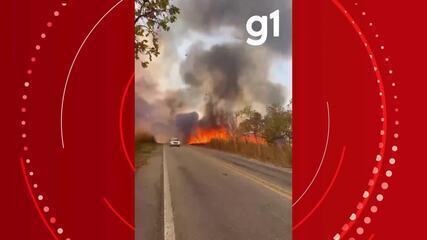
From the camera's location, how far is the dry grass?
759cm

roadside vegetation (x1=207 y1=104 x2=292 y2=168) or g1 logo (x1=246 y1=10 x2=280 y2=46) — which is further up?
g1 logo (x1=246 y1=10 x2=280 y2=46)

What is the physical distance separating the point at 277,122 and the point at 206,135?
96 centimetres

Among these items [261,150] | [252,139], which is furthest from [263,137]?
[261,150]

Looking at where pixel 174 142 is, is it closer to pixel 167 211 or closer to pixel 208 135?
pixel 208 135

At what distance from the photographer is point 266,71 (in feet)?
23.9

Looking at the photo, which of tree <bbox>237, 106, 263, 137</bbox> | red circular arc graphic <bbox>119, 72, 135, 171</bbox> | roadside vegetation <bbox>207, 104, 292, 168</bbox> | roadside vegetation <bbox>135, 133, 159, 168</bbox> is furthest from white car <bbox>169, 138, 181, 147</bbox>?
tree <bbox>237, 106, 263, 137</bbox>

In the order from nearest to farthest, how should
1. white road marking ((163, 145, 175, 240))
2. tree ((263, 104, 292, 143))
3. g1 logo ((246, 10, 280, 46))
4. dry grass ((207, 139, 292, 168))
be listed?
white road marking ((163, 145, 175, 240))
g1 logo ((246, 10, 280, 46))
tree ((263, 104, 292, 143))
dry grass ((207, 139, 292, 168))

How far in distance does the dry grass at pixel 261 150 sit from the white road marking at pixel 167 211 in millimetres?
742

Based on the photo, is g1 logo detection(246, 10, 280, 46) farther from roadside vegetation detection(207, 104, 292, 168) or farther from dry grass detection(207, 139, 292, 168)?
dry grass detection(207, 139, 292, 168)

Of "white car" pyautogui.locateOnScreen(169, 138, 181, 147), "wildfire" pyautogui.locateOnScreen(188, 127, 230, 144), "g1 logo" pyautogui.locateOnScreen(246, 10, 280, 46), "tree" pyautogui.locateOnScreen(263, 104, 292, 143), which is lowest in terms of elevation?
"white car" pyautogui.locateOnScreen(169, 138, 181, 147)

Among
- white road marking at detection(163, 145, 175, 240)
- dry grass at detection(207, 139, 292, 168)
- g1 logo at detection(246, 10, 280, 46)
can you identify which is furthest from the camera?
dry grass at detection(207, 139, 292, 168)

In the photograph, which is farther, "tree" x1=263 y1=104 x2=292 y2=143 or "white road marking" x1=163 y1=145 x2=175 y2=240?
"tree" x1=263 y1=104 x2=292 y2=143

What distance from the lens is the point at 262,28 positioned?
7.27 metres
